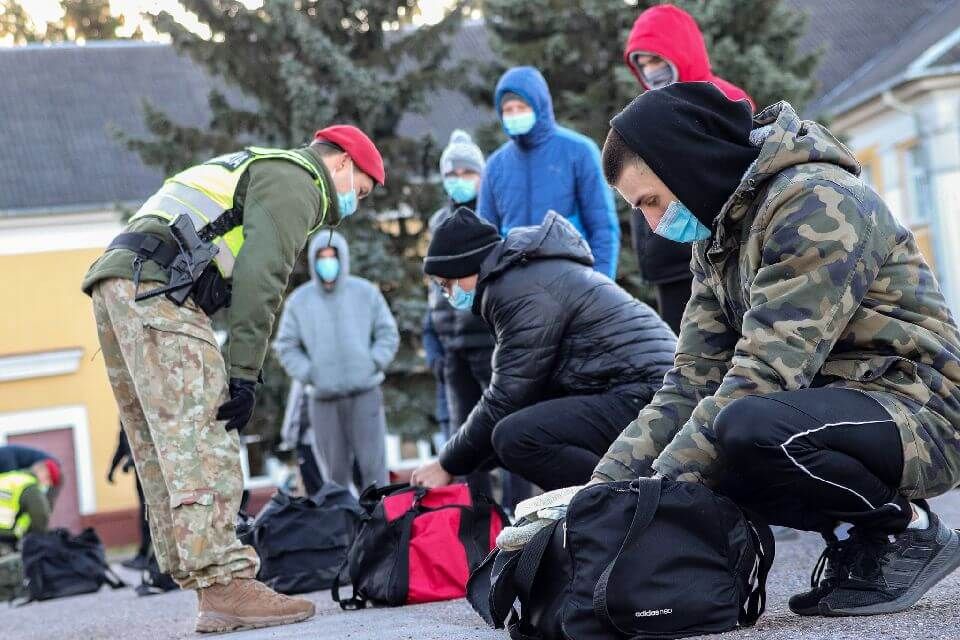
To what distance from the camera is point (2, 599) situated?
1060cm

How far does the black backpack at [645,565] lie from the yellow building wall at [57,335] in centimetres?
2282

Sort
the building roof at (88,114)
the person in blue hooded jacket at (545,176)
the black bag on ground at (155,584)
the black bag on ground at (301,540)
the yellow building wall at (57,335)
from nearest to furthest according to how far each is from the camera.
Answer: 1. the black bag on ground at (301,540)
2. the person in blue hooded jacket at (545,176)
3. the black bag on ground at (155,584)
4. the yellow building wall at (57,335)
5. the building roof at (88,114)

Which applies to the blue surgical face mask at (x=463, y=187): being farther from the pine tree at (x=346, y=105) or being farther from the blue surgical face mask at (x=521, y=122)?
A: the pine tree at (x=346, y=105)

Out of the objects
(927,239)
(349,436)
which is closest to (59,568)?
(349,436)

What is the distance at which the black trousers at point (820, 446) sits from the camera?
371 centimetres

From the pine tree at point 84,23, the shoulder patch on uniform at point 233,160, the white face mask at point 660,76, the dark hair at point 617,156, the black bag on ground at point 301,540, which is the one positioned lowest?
the black bag on ground at point 301,540

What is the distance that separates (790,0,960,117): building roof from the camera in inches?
1122

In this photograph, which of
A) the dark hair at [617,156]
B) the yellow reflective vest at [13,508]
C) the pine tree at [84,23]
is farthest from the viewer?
the pine tree at [84,23]

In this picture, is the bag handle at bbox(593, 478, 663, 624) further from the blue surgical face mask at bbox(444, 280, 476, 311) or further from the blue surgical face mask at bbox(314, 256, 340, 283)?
the blue surgical face mask at bbox(314, 256, 340, 283)

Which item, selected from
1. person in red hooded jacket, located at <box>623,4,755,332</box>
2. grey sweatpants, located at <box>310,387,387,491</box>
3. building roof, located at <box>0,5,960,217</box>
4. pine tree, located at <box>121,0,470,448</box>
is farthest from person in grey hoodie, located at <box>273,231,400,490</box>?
building roof, located at <box>0,5,960,217</box>

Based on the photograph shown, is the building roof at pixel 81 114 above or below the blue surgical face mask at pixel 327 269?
above

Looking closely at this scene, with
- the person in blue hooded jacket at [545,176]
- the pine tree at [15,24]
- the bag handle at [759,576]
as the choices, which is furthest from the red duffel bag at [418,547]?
the pine tree at [15,24]

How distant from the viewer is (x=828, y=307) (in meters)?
3.69

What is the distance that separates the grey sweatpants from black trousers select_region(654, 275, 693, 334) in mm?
3376
